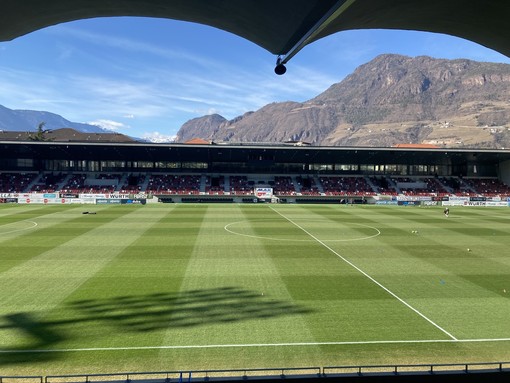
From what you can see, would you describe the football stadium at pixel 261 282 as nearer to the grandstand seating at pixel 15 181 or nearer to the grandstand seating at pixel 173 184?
the grandstand seating at pixel 173 184

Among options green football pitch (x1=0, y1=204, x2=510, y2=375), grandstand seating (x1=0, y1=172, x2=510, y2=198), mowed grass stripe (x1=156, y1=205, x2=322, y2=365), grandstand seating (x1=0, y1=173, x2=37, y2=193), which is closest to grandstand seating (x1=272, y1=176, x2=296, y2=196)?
grandstand seating (x1=0, y1=172, x2=510, y2=198)

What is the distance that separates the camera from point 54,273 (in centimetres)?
2170

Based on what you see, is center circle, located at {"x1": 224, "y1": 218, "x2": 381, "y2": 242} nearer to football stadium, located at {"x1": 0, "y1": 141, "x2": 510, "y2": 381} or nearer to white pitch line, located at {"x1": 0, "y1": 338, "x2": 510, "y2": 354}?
football stadium, located at {"x1": 0, "y1": 141, "x2": 510, "y2": 381}

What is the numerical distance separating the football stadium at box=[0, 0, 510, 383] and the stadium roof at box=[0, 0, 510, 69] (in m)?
0.03

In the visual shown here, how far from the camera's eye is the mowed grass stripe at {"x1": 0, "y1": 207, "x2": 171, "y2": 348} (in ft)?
53.9

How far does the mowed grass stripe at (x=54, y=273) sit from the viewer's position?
16422 mm

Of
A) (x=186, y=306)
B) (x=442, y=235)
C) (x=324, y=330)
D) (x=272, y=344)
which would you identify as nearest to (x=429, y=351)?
(x=324, y=330)

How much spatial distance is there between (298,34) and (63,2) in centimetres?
307

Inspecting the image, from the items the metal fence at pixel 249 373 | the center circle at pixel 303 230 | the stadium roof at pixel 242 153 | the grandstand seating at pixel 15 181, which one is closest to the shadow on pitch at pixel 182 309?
the metal fence at pixel 249 373

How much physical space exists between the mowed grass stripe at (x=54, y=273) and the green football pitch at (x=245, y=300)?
8 cm

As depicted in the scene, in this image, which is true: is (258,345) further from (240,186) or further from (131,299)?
(240,186)

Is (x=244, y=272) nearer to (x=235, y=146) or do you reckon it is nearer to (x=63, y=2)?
(x=63, y=2)

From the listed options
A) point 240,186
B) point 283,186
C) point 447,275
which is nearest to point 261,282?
point 447,275

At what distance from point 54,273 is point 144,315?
29.6 feet
